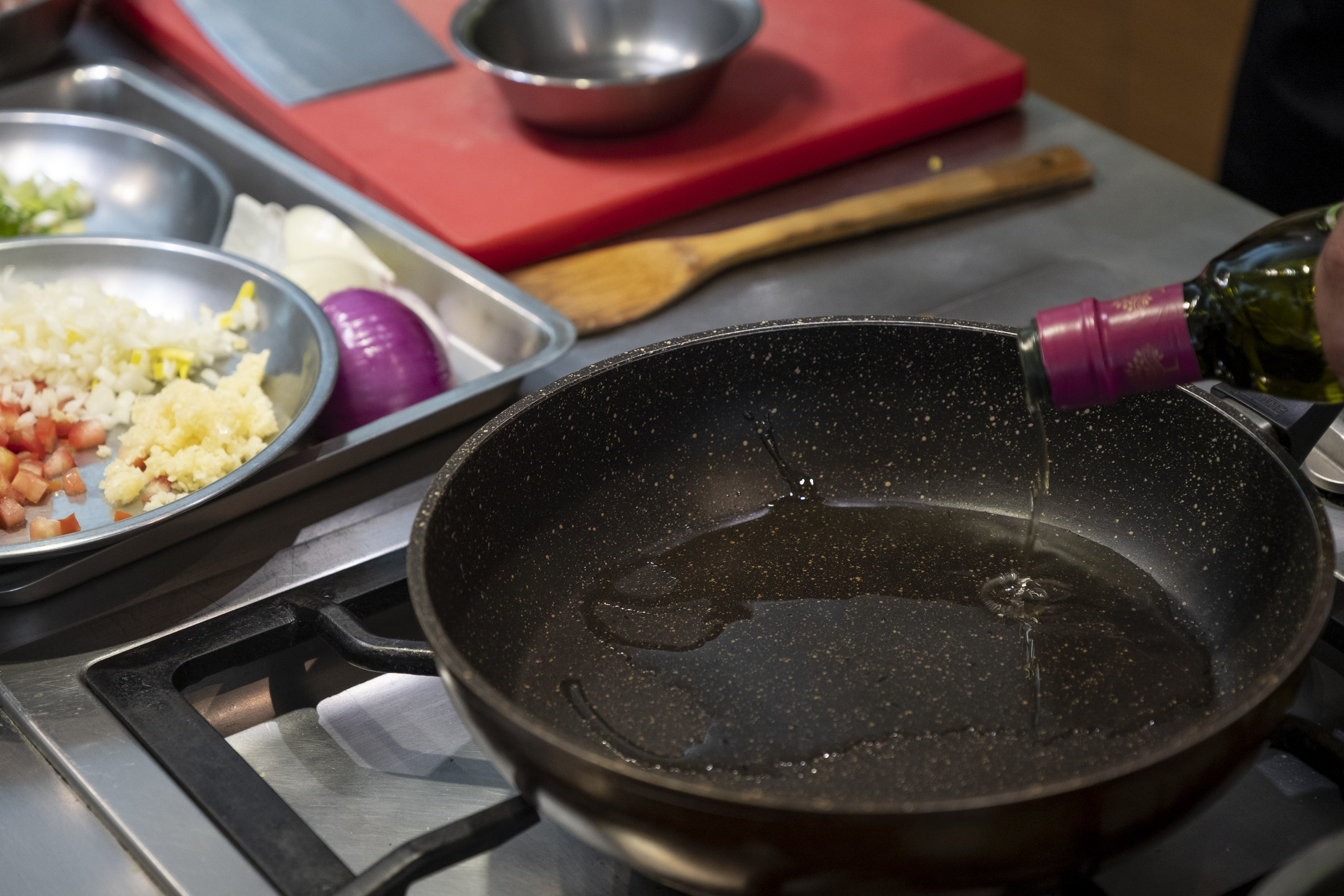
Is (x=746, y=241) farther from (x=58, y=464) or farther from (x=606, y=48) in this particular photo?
(x=58, y=464)

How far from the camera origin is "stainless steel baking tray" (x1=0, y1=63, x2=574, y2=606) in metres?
0.72

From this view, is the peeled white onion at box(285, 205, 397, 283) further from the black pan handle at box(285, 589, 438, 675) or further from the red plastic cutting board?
the black pan handle at box(285, 589, 438, 675)

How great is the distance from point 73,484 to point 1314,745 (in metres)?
0.70

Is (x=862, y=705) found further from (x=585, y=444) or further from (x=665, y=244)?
(x=665, y=244)

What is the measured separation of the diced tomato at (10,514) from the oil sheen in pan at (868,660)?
0.36 meters

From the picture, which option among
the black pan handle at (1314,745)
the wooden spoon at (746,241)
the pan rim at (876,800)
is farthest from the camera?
the wooden spoon at (746,241)

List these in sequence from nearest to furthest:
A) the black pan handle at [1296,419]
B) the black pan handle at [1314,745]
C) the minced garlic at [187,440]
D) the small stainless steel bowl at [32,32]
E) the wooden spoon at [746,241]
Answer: the black pan handle at [1314,745], the black pan handle at [1296,419], the minced garlic at [187,440], the wooden spoon at [746,241], the small stainless steel bowl at [32,32]

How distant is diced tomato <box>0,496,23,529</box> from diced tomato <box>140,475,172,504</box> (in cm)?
7

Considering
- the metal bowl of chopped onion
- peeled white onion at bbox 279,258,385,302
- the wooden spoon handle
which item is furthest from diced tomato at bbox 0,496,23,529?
the wooden spoon handle

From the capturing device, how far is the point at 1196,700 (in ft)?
1.78

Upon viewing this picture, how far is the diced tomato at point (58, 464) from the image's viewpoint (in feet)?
2.58

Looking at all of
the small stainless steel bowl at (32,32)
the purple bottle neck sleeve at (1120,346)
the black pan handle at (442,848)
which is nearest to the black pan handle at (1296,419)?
the purple bottle neck sleeve at (1120,346)

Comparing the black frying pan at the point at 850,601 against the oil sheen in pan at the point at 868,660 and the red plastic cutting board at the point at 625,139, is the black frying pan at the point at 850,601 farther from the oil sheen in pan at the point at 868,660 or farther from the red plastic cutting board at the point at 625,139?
the red plastic cutting board at the point at 625,139

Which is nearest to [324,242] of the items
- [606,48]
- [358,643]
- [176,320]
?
[176,320]
